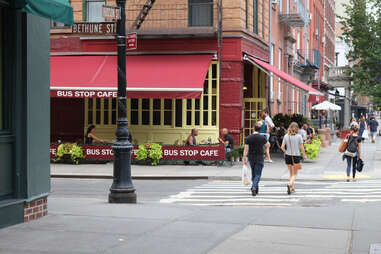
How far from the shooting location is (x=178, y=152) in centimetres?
2292

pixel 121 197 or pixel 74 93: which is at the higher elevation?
pixel 74 93

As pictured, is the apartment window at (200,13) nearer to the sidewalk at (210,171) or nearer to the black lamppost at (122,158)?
the sidewalk at (210,171)

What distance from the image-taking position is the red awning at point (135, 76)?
2292 cm

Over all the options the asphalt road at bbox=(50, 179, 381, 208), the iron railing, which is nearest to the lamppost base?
the asphalt road at bbox=(50, 179, 381, 208)

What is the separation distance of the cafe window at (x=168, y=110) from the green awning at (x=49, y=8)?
16.1 metres

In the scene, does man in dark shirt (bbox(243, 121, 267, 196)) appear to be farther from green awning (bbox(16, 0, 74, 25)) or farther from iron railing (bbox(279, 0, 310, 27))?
iron railing (bbox(279, 0, 310, 27))

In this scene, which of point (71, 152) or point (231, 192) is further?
point (71, 152)

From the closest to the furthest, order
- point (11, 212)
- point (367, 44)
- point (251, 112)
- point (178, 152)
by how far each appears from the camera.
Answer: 1. point (11, 212)
2. point (178, 152)
3. point (251, 112)
4. point (367, 44)

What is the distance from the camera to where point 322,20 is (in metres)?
60.0

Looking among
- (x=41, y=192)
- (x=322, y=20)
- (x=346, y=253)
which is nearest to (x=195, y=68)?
(x=41, y=192)

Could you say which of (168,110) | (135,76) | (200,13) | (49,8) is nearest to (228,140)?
(168,110)

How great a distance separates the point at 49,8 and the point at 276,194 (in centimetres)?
851

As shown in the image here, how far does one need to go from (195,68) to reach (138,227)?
15.3m

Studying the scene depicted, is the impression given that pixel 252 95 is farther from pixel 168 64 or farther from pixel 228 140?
pixel 228 140
